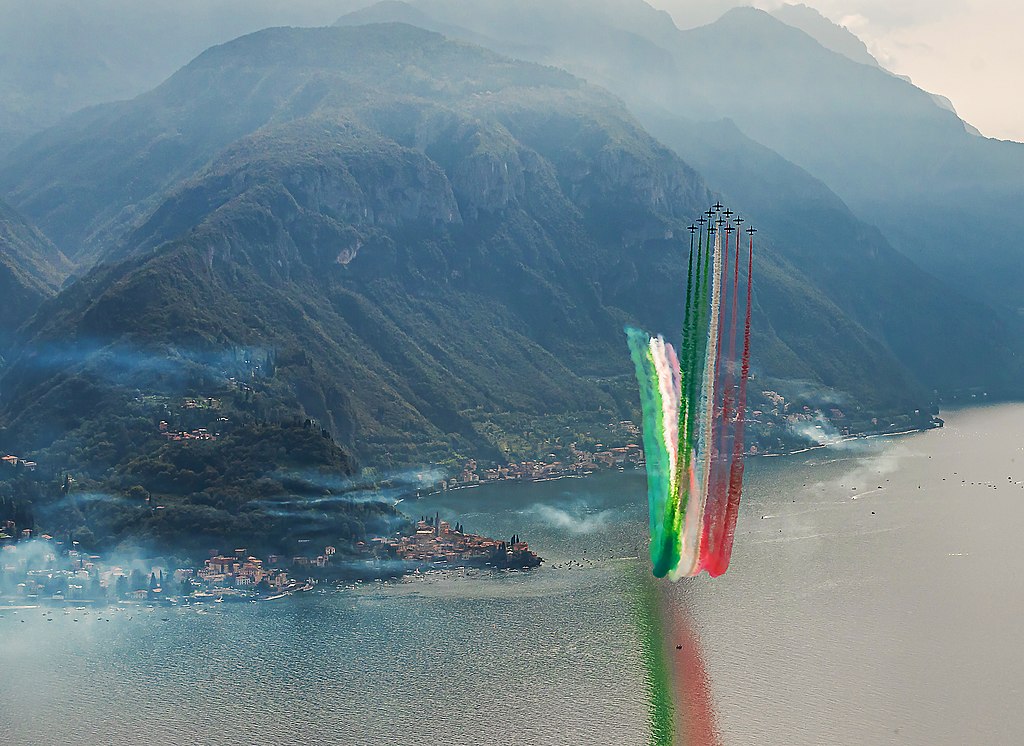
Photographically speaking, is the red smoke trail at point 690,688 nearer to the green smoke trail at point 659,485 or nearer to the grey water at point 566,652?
the grey water at point 566,652

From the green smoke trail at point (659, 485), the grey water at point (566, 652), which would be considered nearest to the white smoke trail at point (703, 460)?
the green smoke trail at point (659, 485)

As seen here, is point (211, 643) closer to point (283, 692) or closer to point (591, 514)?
point (283, 692)

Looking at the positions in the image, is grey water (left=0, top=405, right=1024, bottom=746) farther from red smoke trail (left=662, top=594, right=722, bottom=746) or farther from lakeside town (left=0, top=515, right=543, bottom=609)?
lakeside town (left=0, top=515, right=543, bottom=609)

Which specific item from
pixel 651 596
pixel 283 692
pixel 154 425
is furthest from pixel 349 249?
pixel 283 692

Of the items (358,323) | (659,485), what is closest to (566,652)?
(659,485)

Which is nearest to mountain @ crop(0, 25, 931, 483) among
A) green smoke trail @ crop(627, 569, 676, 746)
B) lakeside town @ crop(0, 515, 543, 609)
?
lakeside town @ crop(0, 515, 543, 609)

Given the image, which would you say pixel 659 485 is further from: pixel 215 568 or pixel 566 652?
pixel 215 568

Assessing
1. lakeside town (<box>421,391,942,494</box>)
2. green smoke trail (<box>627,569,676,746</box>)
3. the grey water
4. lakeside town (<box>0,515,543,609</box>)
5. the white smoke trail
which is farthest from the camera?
lakeside town (<box>421,391,942,494</box>)

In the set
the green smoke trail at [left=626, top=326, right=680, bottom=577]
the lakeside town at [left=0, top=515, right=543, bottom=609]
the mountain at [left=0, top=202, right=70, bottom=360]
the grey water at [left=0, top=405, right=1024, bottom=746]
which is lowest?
the grey water at [left=0, top=405, right=1024, bottom=746]
